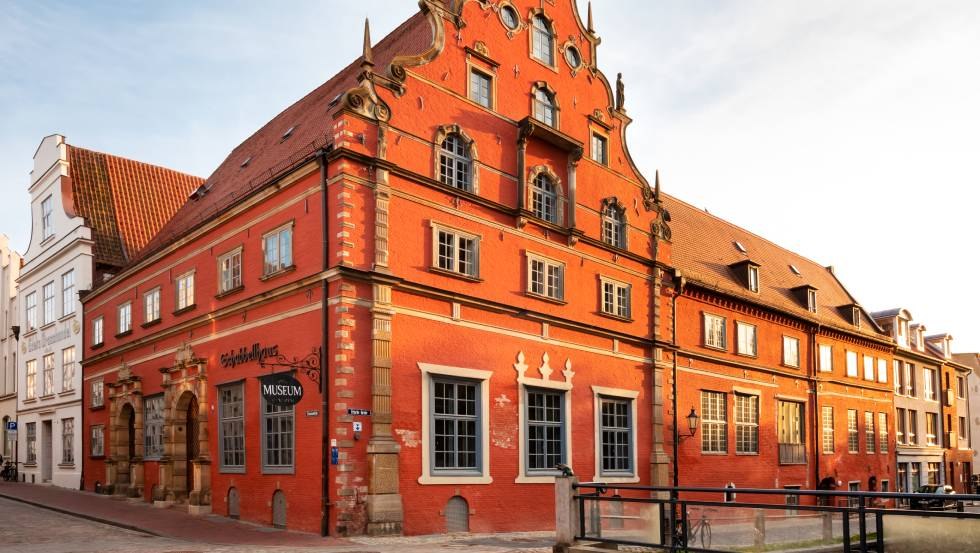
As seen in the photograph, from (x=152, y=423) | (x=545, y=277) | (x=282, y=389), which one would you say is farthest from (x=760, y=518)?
(x=152, y=423)

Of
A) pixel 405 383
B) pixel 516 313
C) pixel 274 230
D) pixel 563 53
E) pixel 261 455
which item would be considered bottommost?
pixel 261 455

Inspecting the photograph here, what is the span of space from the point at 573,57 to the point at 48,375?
26861mm

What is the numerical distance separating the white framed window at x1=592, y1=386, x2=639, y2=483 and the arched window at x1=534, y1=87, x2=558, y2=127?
8.22 metres

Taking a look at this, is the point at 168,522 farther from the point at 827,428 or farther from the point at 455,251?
the point at 827,428

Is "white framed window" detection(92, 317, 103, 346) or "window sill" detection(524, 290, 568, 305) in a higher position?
"window sill" detection(524, 290, 568, 305)

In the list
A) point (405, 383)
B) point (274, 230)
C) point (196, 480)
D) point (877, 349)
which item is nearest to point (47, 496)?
point (196, 480)

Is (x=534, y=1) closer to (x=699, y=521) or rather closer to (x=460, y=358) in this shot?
(x=460, y=358)

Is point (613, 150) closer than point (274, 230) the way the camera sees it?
No

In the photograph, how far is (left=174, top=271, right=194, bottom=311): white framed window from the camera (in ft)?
89.4

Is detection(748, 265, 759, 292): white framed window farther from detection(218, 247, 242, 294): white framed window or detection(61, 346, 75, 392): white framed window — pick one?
detection(61, 346, 75, 392): white framed window

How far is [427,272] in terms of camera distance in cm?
2233

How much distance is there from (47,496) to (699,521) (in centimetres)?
2618

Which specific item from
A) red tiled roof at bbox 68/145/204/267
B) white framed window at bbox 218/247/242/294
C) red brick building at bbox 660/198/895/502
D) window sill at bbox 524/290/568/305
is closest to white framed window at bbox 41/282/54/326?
red tiled roof at bbox 68/145/204/267

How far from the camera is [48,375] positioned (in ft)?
129
